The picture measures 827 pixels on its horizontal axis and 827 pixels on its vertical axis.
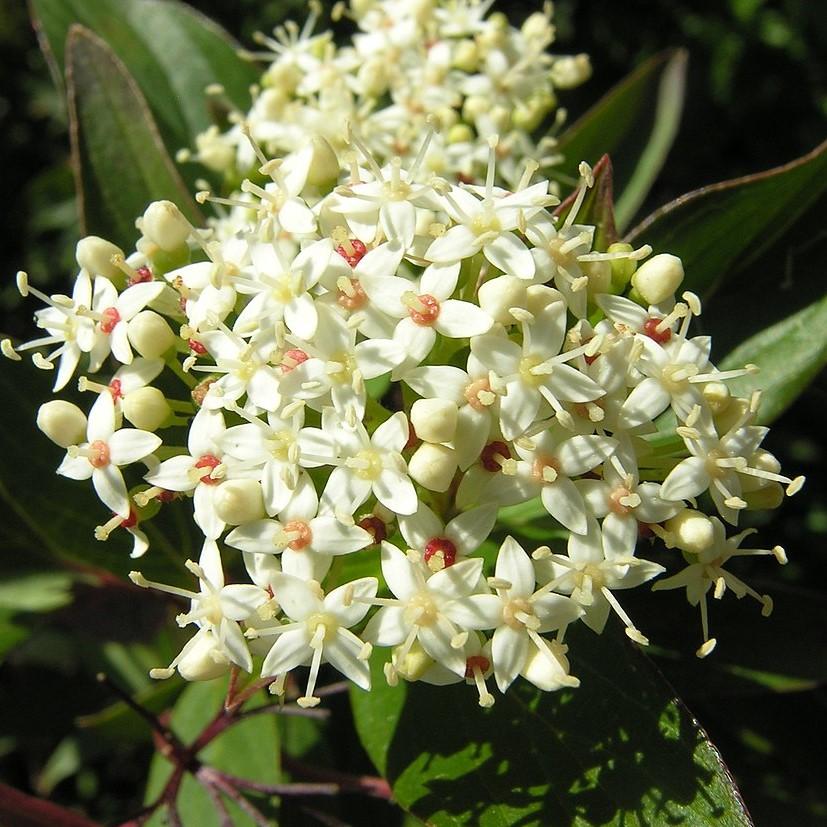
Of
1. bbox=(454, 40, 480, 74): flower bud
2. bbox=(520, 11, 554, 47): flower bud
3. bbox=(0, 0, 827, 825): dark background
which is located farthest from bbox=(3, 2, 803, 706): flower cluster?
bbox=(0, 0, 827, 825): dark background

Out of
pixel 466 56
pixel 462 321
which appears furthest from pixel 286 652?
pixel 466 56

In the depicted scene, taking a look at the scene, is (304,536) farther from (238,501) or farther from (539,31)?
(539,31)

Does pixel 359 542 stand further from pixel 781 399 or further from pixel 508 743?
pixel 781 399

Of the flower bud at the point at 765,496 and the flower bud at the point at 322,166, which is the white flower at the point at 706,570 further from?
the flower bud at the point at 322,166

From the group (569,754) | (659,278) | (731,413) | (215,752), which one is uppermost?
(659,278)

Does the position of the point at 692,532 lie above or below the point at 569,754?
above

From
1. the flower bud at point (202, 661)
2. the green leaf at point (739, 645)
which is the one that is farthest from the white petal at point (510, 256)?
the green leaf at point (739, 645)

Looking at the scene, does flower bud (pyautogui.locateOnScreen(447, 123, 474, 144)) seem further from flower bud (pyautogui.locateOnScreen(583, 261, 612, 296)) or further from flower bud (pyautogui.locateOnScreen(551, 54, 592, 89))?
flower bud (pyautogui.locateOnScreen(583, 261, 612, 296))
